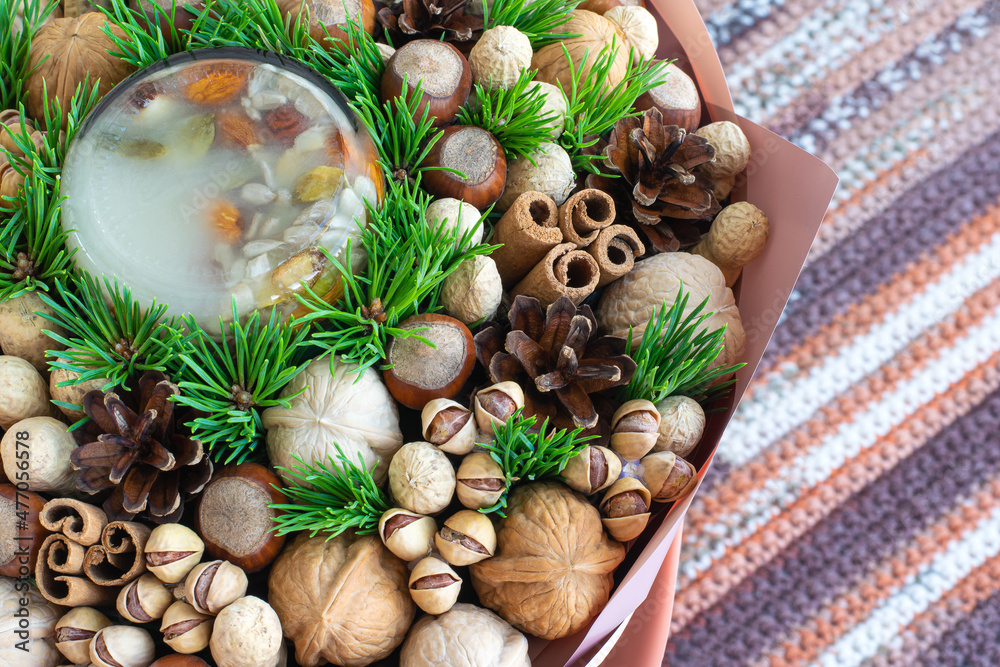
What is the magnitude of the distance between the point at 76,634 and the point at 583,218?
16.8 inches

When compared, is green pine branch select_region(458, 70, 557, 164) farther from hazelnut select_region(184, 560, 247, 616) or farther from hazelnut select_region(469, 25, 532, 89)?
hazelnut select_region(184, 560, 247, 616)

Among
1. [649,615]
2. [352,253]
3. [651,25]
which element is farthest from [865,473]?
[352,253]

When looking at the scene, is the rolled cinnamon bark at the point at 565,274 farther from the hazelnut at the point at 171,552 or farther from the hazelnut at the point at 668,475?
the hazelnut at the point at 171,552

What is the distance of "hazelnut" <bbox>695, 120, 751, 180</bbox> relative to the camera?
0.60 meters

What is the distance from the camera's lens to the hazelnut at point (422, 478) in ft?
1.59

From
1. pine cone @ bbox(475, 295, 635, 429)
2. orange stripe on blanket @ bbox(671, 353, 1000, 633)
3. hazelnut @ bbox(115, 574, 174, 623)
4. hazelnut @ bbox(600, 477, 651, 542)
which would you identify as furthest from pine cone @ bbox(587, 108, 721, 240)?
orange stripe on blanket @ bbox(671, 353, 1000, 633)

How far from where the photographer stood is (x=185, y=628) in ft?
1.54

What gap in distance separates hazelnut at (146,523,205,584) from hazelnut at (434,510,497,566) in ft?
0.50

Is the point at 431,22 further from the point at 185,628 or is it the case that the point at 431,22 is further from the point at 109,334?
the point at 185,628

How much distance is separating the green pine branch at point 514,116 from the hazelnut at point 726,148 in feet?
0.42

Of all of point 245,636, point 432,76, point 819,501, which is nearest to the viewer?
point 245,636

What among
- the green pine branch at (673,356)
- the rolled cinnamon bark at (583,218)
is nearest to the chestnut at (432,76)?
the rolled cinnamon bark at (583,218)

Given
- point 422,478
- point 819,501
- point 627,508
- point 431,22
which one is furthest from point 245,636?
point 819,501

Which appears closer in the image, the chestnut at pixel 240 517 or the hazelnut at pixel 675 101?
the chestnut at pixel 240 517
